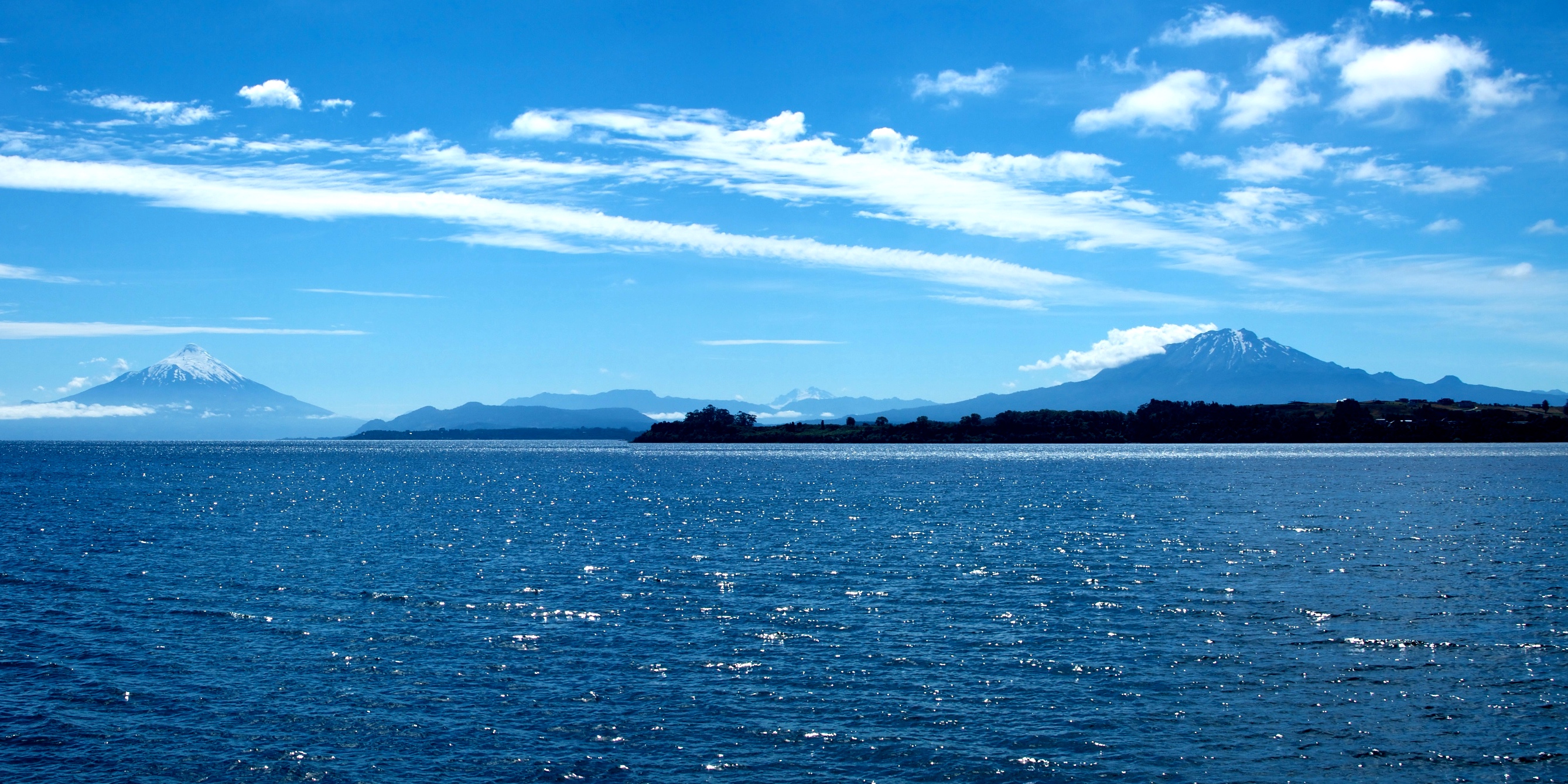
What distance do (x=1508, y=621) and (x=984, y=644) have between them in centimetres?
2389

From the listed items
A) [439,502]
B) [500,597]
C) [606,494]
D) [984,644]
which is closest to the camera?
[984,644]

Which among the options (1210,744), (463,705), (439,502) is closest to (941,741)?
(1210,744)

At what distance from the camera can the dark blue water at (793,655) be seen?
28.4 meters

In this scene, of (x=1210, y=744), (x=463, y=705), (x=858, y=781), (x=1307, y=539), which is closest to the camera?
(x=858, y=781)

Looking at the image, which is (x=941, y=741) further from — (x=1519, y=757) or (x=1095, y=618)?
(x=1095, y=618)

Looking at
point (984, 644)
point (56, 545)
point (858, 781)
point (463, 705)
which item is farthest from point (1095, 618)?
point (56, 545)

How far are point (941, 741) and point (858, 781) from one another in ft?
12.7

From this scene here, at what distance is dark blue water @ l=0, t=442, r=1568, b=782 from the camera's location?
2844cm

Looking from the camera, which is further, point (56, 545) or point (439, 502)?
point (439, 502)

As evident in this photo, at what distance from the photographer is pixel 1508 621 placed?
4453cm

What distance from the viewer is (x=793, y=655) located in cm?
3966

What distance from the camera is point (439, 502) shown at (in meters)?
128

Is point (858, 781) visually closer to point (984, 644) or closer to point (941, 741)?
point (941, 741)

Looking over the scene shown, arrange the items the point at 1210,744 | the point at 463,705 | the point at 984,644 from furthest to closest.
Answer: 1. the point at 984,644
2. the point at 463,705
3. the point at 1210,744
